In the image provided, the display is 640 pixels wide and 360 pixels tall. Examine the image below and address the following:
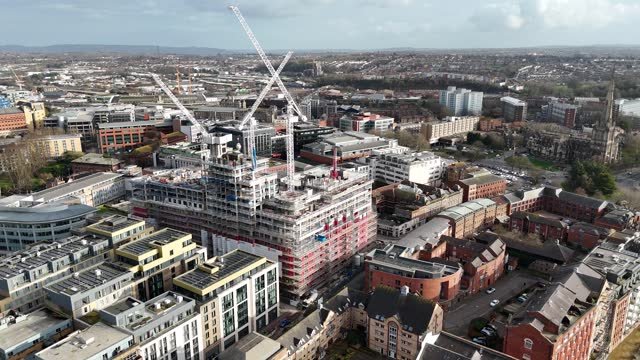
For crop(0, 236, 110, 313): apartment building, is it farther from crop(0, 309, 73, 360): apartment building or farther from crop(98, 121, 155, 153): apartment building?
crop(98, 121, 155, 153): apartment building

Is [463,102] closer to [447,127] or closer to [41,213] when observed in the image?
[447,127]

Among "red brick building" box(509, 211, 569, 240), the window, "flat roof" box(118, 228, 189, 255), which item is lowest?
"red brick building" box(509, 211, 569, 240)

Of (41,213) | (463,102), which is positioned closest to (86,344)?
(41,213)

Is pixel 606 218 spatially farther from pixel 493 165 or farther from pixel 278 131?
pixel 278 131

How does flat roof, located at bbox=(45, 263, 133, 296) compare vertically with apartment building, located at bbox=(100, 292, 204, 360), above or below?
above

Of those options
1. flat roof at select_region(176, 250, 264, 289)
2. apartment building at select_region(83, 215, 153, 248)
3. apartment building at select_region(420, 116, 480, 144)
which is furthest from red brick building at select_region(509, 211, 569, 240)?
apartment building at select_region(420, 116, 480, 144)

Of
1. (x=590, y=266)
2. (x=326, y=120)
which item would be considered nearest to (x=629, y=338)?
(x=590, y=266)

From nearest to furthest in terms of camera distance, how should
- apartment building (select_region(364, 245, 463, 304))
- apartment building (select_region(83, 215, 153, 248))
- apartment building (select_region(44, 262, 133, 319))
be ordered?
1. apartment building (select_region(44, 262, 133, 319))
2. apartment building (select_region(364, 245, 463, 304))
3. apartment building (select_region(83, 215, 153, 248))
